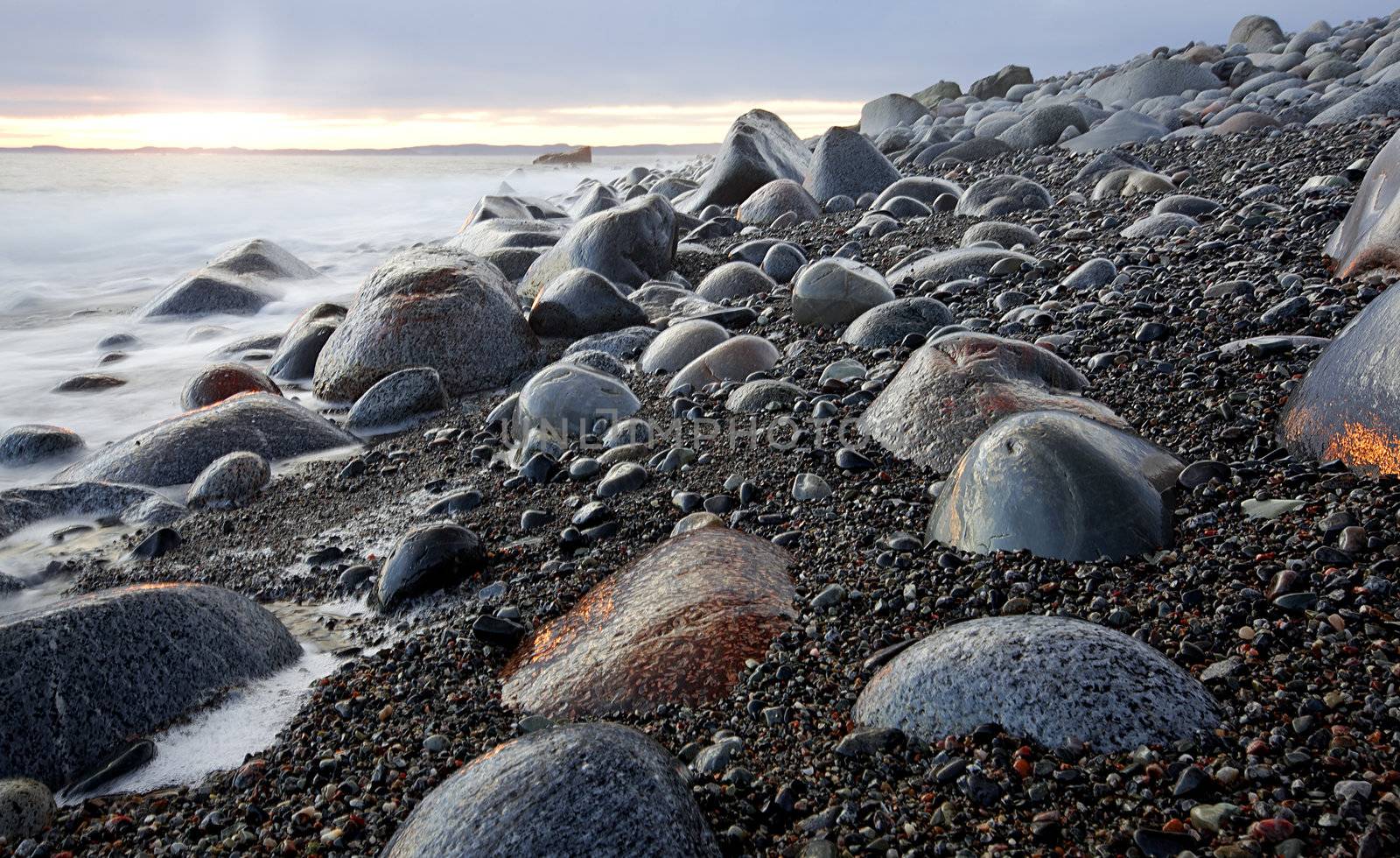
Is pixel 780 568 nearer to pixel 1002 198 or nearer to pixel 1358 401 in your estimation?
pixel 1358 401

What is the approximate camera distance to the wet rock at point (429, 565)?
281 cm

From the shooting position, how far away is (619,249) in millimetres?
6566

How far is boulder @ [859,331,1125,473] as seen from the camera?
115 inches

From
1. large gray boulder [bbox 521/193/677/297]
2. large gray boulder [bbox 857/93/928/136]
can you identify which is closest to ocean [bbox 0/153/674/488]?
large gray boulder [bbox 521/193/677/297]

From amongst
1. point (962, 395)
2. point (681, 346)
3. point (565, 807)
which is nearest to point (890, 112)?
point (681, 346)

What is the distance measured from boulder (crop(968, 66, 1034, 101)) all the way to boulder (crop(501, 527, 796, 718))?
22.7m

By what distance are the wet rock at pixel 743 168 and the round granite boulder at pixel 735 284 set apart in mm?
3747

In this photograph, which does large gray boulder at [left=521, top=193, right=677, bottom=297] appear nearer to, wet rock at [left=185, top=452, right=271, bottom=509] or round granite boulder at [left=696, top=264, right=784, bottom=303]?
round granite boulder at [left=696, top=264, right=784, bottom=303]

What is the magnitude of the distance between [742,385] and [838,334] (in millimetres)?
819

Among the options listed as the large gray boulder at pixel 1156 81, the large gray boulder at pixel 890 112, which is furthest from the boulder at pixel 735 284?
the large gray boulder at pixel 890 112

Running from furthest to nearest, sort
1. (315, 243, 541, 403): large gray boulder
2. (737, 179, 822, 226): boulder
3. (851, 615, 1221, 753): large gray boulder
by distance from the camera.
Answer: (737, 179, 822, 226): boulder → (315, 243, 541, 403): large gray boulder → (851, 615, 1221, 753): large gray boulder

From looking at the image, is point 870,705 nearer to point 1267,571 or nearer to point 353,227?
point 1267,571

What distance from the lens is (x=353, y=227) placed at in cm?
1728

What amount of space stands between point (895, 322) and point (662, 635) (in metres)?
2.42
